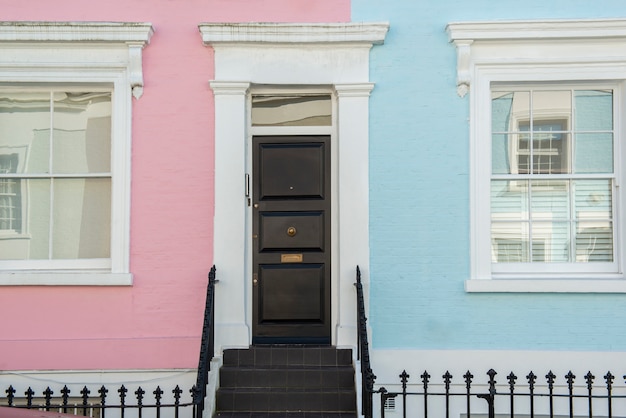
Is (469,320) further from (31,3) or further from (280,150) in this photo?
(31,3)

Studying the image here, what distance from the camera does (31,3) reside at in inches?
307

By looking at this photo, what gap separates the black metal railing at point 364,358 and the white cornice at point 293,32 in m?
2.33

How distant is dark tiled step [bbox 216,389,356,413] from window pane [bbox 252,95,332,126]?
108 inches

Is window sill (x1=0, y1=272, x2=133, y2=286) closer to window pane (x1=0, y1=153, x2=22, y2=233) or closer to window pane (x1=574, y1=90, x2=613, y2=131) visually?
window pane (x1=0, y1=153, x2=22, y2=233)

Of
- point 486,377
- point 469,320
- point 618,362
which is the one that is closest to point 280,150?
point 469,320

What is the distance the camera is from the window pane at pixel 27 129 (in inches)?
312

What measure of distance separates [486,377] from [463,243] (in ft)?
4.39

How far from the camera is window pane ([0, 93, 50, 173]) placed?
7.92 meters

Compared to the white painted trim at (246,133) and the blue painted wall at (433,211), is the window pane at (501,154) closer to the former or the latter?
the blue painted wall at (433,211)

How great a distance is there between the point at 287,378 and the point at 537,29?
4.24 metres

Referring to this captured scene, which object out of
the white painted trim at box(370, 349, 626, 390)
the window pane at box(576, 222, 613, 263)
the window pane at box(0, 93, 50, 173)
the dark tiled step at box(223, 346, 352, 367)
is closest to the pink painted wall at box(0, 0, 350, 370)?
the dark tiled step at box(223, 346, 352, 367)

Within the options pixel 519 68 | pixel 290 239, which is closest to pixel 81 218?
pixel 290 239

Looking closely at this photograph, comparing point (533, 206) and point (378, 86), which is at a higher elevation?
point (378, 86)

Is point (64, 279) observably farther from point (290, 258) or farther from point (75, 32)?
point (75, 32)
